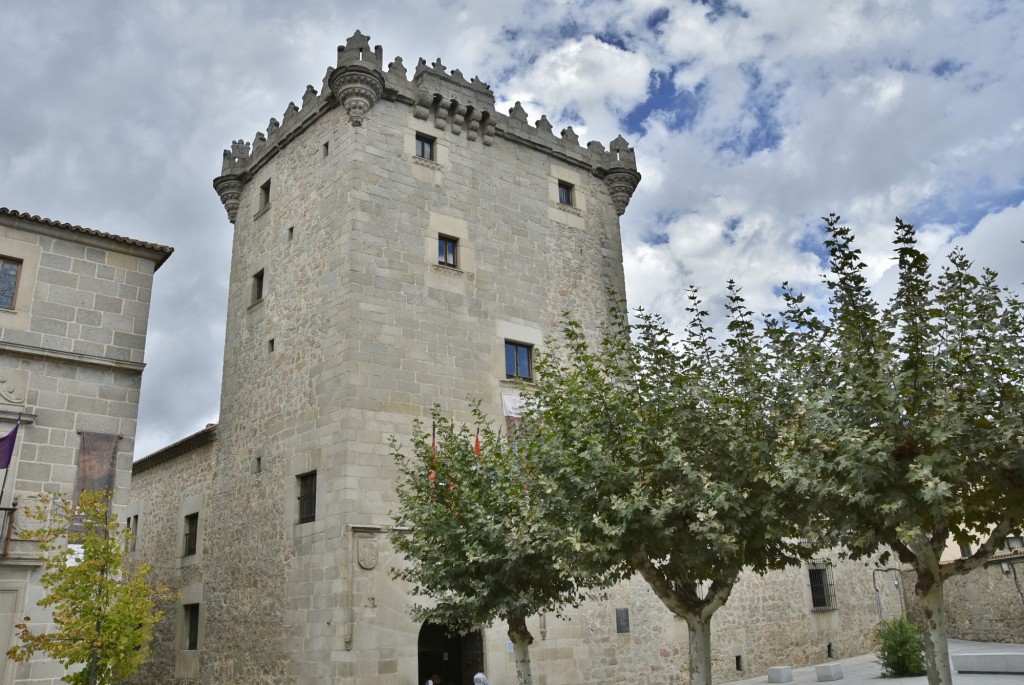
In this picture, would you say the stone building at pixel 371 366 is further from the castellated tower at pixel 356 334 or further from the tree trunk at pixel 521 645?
the tree trunk at pixel 521 645

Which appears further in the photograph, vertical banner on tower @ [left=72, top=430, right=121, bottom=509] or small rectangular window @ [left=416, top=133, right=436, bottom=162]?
small rectangular window @ [left=416, top=133, right=436, bottom=162]

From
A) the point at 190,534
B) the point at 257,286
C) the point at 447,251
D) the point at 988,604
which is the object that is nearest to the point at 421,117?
the point at 447,251

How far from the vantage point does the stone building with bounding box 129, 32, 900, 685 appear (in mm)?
17453

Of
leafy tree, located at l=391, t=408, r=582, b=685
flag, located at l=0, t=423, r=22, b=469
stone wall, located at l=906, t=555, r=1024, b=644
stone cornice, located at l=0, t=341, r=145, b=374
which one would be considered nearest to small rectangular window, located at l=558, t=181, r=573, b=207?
leafy tree, located at l=391, t=408, r=582, b=685

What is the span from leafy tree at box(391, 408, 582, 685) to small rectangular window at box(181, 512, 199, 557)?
10574mm

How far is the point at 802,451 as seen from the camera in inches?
403

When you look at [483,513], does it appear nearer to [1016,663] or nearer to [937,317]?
[937,317]

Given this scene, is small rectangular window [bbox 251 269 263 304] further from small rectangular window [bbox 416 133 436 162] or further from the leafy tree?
the leafy tree

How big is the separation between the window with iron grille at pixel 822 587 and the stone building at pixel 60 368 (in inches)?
800

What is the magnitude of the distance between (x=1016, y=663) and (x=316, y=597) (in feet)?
53.7

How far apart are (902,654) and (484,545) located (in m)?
13.7

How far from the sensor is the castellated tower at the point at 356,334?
56.9 feet

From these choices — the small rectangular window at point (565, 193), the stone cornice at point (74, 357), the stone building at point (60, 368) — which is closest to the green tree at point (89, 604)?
the stone building at point (60, 368)

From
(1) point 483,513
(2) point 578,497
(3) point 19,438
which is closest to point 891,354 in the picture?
(2) point 578,497
